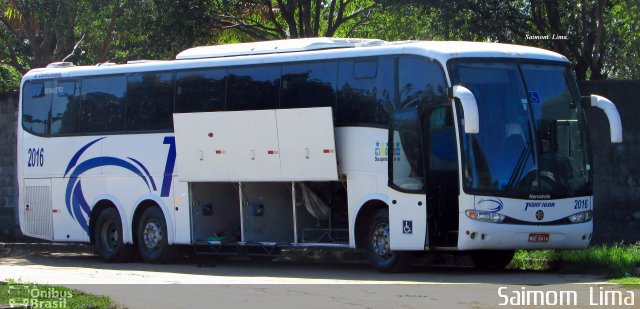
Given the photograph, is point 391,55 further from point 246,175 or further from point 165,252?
point 165,252

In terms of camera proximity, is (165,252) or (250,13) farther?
(250,13)

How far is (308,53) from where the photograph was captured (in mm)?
17109

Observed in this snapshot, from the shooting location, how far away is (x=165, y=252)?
19375 millimetres

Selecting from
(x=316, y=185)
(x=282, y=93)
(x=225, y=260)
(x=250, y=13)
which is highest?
(x=250, y=13)

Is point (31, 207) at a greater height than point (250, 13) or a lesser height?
lesser

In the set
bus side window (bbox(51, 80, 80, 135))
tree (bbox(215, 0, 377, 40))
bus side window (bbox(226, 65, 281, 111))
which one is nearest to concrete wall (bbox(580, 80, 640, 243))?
bus side window (bbox(226, 65, 281, 111))

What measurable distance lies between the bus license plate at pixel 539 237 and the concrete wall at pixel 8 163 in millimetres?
13542

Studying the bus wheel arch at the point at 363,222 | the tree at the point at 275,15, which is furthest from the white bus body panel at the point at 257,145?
the tree at the point at 275,15

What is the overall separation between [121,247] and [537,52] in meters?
8.83

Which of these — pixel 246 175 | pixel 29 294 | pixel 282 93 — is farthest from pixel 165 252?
pixel 29 294

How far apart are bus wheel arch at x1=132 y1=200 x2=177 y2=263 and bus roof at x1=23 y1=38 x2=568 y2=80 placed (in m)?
2.60

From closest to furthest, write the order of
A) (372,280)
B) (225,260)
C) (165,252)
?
(372,280), (165,252), (225,260)

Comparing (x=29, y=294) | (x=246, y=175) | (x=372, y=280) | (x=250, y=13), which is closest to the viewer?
(x=29, y=294)

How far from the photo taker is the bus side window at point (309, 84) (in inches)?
656
